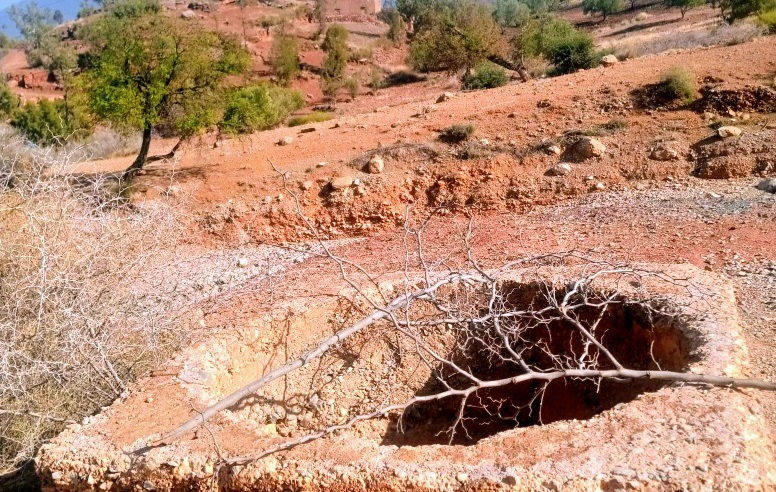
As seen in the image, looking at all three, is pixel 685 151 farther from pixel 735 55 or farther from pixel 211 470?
pixel 211 470

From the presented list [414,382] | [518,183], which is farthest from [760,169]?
[414,382]

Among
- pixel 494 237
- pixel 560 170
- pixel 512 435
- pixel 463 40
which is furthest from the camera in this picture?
pixel 463 40

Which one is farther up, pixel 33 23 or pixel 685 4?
pixel 685 4

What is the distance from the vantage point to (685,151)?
9.48m

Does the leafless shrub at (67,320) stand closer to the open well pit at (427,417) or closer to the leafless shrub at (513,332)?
the open well pit at (427,417)

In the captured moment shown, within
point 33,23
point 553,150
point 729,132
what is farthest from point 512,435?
point 33,23

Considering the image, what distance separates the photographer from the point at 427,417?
6559 millimetres

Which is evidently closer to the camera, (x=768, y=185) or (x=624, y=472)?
(x=624, y=472)

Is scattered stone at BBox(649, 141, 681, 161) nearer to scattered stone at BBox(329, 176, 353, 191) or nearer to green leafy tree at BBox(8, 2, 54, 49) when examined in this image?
scattered stone at BBox(329, 176, 353, 191)

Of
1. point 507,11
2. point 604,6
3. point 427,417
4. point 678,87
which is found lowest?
point 427,417

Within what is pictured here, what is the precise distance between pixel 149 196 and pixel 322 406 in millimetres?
6902

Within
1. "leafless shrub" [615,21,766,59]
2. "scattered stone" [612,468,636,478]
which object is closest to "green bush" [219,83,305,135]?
"leafless shrub" [615,21,766,59]

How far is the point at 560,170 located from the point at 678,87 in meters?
2.92

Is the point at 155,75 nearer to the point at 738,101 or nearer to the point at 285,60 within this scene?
the point at 738,101
